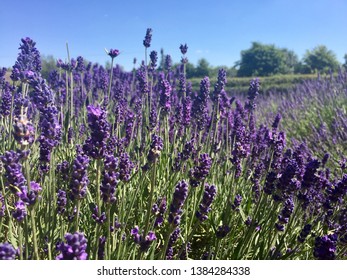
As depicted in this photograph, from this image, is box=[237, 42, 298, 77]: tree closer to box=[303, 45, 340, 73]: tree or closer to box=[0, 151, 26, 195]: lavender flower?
box=[303, 45, 340, 73]: tree

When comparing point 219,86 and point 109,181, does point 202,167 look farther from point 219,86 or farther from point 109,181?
point 219,86

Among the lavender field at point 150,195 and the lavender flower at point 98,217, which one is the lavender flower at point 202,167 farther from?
the lavender flower at point 98,217

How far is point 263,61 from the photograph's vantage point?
46.7 meters

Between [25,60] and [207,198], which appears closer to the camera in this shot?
[207,198]

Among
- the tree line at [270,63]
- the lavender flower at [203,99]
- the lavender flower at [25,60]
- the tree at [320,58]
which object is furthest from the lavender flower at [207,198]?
the tree at [320,58]

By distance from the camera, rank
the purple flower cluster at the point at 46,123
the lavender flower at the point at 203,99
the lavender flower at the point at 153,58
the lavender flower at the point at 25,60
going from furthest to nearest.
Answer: the lavender flower at the point at 153,58
the lavender flower at the point at 203,99
the lavender flower at the point at 25,60
the purple flower cluster at the point at 46,123

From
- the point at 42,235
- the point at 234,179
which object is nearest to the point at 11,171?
the point at 42,235

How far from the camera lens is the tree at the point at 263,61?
148 ft

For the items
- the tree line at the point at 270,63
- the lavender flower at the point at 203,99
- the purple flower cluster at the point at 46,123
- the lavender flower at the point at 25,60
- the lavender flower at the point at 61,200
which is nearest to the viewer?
the purple flower cluster at the point at 46,123

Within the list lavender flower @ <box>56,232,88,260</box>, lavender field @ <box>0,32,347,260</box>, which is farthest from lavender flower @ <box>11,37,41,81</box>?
lavender flower @ <box>56,232,88,260</box>

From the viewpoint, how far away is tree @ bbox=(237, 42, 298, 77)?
4500 centimetres

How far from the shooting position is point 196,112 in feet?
13.1

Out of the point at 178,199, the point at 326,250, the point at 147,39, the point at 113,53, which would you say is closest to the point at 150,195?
the point at 178,199

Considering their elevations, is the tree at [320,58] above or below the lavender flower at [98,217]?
above
